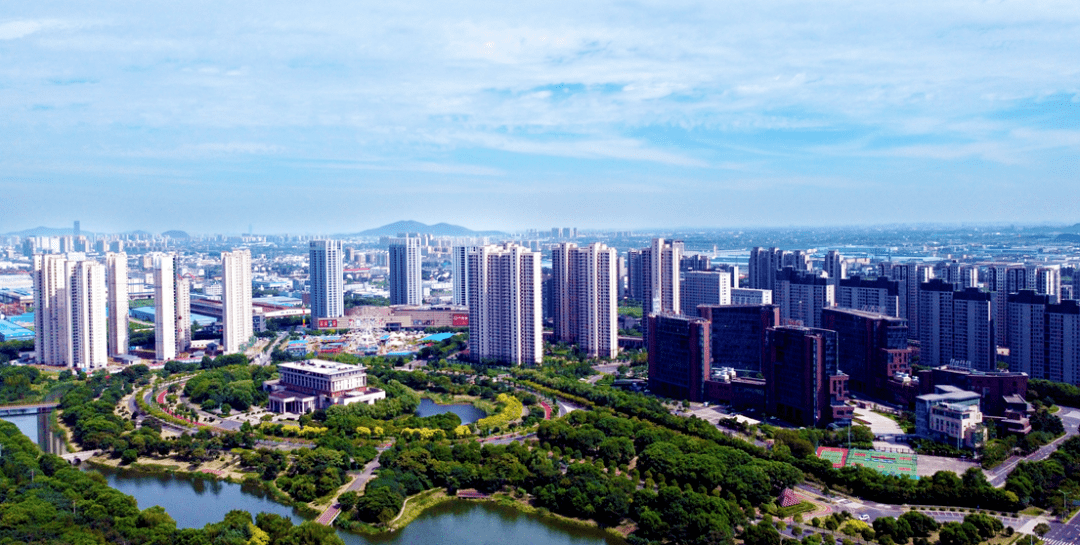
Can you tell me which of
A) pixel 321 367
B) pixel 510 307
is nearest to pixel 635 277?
pixel 510 307

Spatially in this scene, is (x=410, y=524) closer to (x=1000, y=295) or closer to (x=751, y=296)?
(x=751, y=296)

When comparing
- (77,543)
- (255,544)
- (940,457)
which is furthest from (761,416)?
(77,543)

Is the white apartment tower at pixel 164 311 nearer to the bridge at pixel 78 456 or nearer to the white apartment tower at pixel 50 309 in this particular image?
the white apartment tower at pixel 50 309

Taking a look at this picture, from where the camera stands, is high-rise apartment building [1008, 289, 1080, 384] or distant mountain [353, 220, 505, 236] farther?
distant mountain [353, 220, 505, 236]

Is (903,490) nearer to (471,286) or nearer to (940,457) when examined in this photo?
(940,457)

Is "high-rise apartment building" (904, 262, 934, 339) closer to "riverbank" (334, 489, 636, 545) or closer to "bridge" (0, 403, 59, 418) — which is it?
"riverbank" (334, 489, 636, 545)

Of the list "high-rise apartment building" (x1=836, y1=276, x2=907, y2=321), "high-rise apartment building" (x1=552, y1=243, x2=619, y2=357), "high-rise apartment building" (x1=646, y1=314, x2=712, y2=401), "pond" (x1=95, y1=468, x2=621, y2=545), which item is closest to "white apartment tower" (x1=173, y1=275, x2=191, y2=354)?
"high-rise apartment building" (x1=552, y1=243, x2=619, y2=357)
